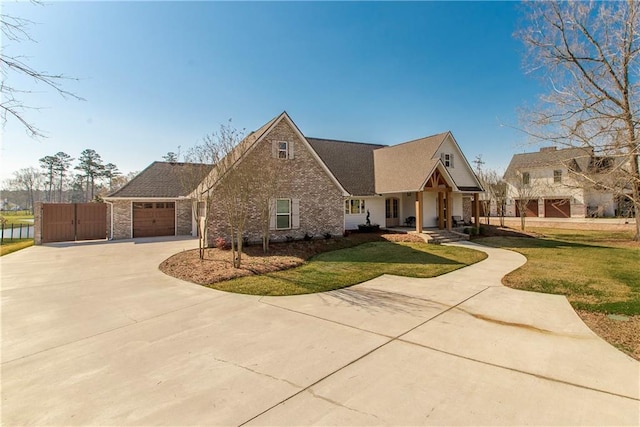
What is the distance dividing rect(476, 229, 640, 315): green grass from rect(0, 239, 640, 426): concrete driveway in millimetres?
992

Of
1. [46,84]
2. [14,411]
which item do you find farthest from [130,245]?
[14,411]

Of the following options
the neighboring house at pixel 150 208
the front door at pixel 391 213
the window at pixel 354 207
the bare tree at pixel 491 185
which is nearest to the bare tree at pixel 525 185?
the bare tree at pixel 491 185

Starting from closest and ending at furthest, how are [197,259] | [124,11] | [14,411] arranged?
[14,411] < [124,11] < [197,259]

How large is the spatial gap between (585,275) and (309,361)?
1050 centimetres

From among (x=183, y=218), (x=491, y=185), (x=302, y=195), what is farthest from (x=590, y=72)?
(x=491, y=185)

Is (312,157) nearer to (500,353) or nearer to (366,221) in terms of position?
(366,221)

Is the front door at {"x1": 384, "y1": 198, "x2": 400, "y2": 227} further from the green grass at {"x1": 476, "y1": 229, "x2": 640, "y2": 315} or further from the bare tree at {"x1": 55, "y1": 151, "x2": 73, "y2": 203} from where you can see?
the bare tree at {"x1": 55, "y1": 151, "x2": 73, "y2": 203}

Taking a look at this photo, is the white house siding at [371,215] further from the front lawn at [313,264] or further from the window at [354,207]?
the front lawn at [313,264]

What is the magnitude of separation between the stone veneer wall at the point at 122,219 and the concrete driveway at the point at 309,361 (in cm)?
1268

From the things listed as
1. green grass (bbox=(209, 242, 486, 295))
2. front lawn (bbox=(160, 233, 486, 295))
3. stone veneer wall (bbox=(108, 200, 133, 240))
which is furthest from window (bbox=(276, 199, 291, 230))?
stone veneer wall (bbox=(108, 200, 133, 240))

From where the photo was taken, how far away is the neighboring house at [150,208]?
19828 mm

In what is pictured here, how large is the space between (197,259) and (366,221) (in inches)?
508

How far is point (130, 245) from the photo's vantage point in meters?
16.9

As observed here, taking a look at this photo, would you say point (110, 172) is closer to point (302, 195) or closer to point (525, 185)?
point (302, 195)
